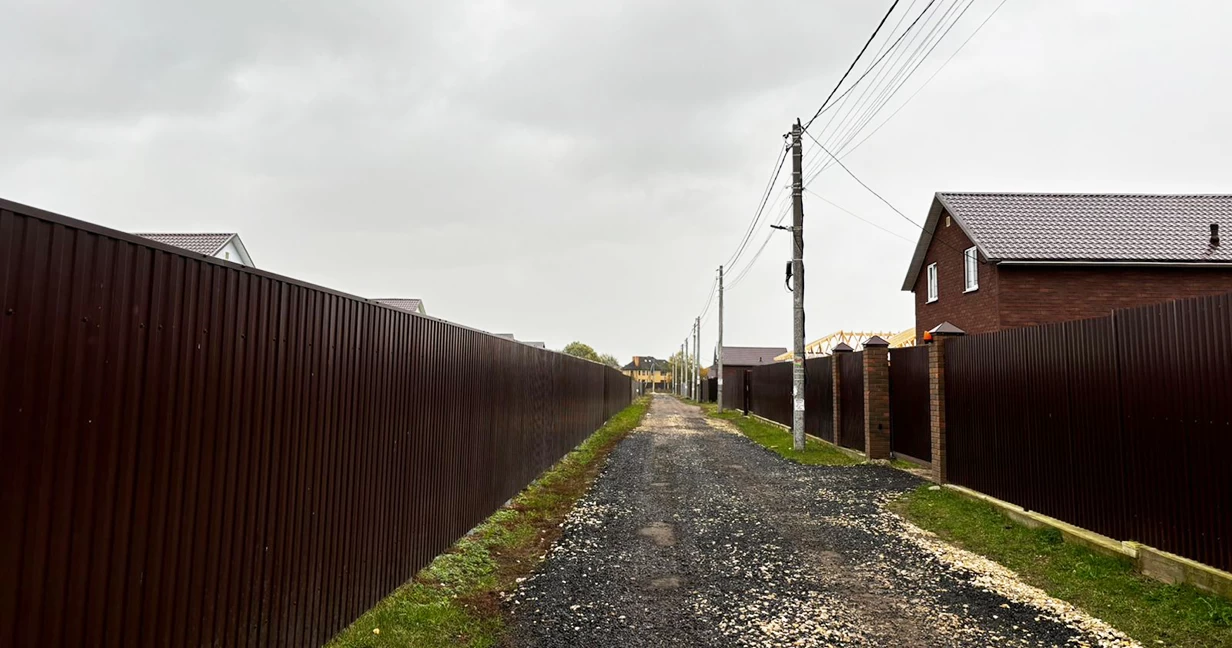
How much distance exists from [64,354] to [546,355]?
857 centimetres

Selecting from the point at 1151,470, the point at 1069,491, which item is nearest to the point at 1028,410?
the point at 1069,491

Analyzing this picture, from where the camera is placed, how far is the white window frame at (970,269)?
664 inches

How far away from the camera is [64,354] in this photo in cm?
210

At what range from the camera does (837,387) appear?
47.6 feet

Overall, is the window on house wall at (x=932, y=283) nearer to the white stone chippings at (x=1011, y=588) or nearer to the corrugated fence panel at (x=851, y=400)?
the corrugated fence panel at (x=851, y=400)

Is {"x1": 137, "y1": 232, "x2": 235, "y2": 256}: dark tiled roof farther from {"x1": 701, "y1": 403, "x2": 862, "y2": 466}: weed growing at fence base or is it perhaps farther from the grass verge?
the grass verge

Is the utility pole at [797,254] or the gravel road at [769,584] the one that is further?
the utility pole at [797,254]

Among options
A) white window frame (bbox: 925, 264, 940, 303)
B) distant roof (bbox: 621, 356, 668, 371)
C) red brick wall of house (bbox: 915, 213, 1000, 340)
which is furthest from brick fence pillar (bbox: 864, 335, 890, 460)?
distant roof (bbox: 621, 356, 668, 371)

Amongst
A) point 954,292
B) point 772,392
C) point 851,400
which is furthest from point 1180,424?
point 772,392

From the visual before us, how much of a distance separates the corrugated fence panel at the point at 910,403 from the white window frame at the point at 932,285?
8.50m

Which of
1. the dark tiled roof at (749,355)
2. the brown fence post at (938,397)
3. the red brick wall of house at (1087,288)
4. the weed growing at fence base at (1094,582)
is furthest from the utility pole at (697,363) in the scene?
the weed growing at fence base at (1094,582)

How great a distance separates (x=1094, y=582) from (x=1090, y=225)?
605 inches

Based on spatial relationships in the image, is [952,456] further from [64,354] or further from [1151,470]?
[64,354]

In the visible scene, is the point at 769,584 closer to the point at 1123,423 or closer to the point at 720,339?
the point at 1123,423
